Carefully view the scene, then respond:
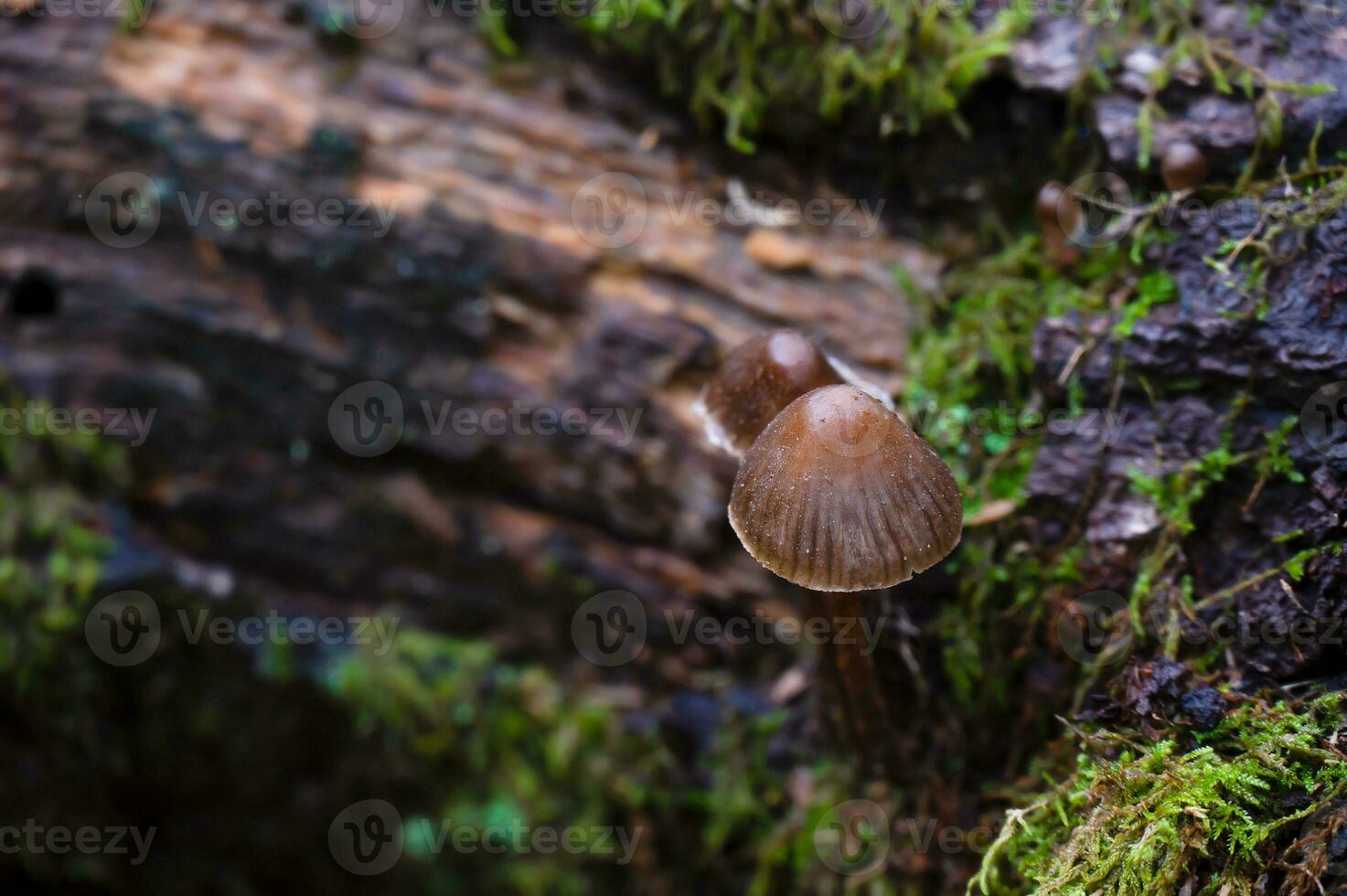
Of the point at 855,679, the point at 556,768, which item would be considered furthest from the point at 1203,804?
the point at 556,768

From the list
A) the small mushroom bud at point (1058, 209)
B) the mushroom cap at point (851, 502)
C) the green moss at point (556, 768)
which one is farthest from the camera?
the green moss at point (556, 768)

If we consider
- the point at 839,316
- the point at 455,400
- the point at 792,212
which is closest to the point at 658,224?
the point at 792,212

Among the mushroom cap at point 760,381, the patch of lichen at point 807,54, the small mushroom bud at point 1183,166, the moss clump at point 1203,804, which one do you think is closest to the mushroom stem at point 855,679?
the mushroom cap at point 760,381

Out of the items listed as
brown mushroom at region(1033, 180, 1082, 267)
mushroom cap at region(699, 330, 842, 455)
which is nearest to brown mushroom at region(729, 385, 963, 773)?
mushroom cap at region(699, 330, 842, 455)

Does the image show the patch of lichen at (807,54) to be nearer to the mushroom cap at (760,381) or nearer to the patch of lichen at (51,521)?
the mushroom cap at (760,381)

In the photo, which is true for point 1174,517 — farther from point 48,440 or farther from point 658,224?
point 48,440

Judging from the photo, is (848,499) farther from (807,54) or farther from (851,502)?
(807,54)
